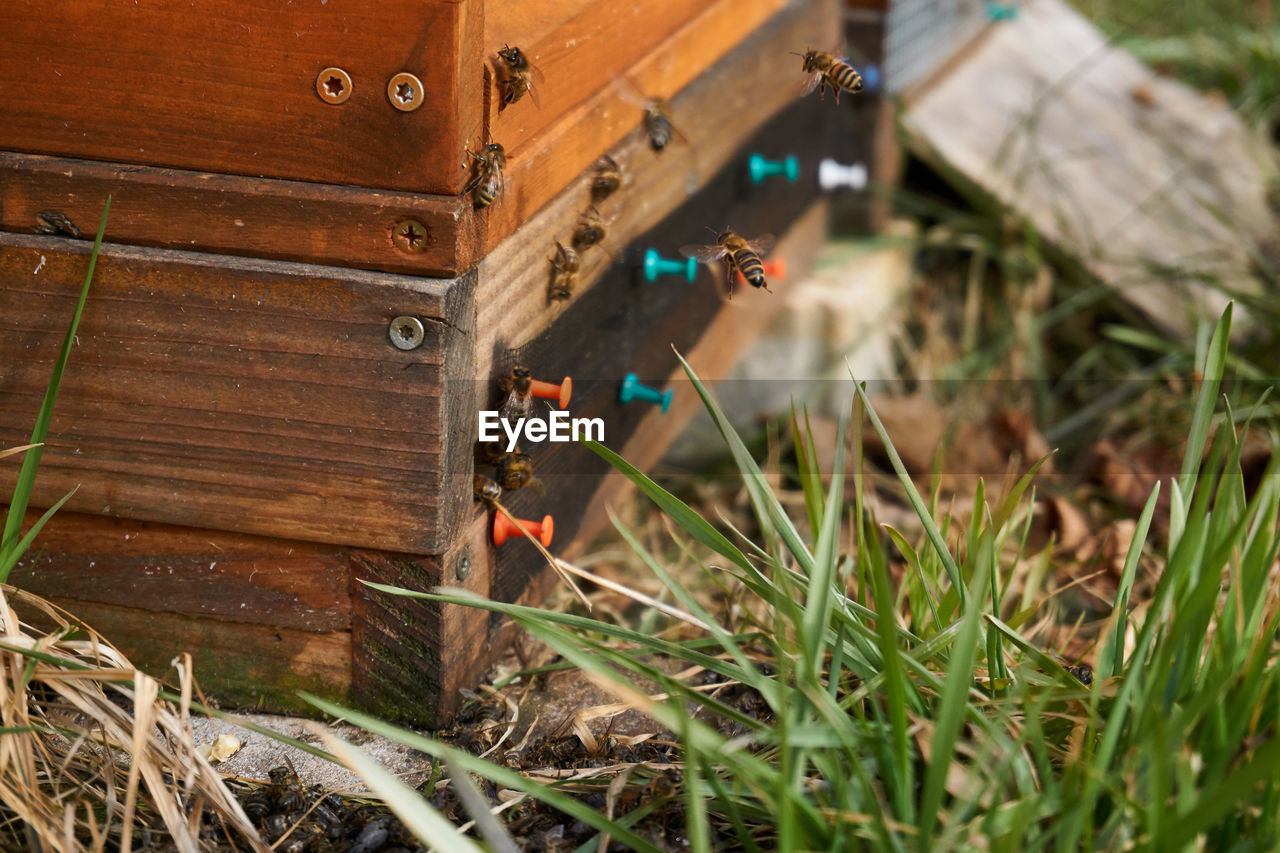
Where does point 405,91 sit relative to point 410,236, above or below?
above

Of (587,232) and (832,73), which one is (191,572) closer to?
(587,232)

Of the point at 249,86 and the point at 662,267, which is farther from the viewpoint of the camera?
the point at 662,267

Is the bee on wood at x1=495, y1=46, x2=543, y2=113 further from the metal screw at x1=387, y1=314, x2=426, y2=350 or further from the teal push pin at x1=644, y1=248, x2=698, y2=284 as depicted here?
the teal push pin at x1=644, y1=248, x2=698, y2=284

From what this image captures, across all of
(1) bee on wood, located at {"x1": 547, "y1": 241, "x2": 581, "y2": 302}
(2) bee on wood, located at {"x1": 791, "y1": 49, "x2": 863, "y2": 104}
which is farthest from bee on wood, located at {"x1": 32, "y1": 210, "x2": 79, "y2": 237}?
(2) bee on wood, located at {"x1": 791, "y1": 49, "x2": 863, "y2": 104}

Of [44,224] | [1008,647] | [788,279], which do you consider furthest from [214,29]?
[788,279]

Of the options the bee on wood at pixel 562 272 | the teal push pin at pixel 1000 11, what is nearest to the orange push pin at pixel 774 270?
the bee on wood at pixel 562 272

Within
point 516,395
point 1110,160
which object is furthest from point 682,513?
point 1110,160

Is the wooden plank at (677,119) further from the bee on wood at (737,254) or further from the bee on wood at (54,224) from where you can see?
the bee on wood at (54,224)

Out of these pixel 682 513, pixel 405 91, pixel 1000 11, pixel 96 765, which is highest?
pixel 1000 11
